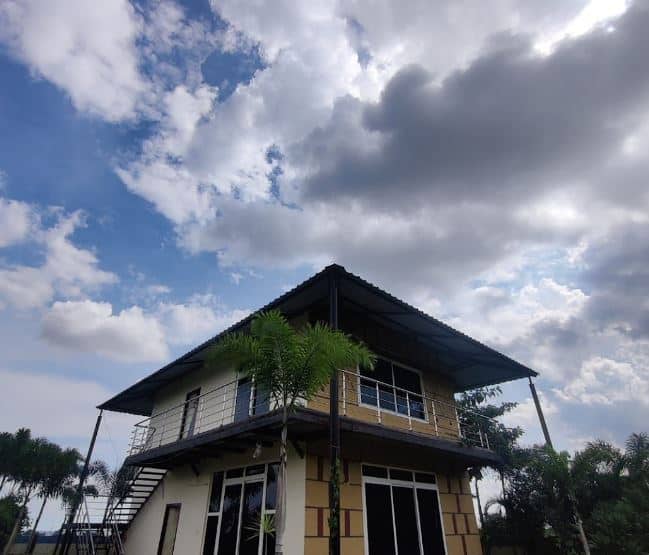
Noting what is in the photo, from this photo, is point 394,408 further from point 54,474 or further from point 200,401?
point 54,474

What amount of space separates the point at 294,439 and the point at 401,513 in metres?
3.61

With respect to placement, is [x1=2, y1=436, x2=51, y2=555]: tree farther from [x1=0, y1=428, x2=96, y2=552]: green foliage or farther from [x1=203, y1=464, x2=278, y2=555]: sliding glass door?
[x1=203, y1=464, x2=278, y2=555]: sliding glass door

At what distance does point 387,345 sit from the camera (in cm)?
1158

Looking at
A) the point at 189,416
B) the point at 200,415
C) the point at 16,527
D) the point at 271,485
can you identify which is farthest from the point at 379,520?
the point at 16,527

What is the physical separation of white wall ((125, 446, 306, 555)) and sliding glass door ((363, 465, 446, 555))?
1.76 metres

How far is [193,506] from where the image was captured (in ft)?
35.8

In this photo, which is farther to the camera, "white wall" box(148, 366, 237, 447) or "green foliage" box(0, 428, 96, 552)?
"green foliage" box(0, 428, 96, 552)

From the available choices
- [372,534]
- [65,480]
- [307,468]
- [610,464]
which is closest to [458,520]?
[372,534]

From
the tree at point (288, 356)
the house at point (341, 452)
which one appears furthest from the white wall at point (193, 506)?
the tree at point (288, 356)

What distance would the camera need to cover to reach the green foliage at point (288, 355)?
6121 mm

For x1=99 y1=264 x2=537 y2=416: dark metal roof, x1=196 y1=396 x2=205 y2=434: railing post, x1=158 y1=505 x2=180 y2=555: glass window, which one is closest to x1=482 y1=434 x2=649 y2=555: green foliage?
x1=99 y1=264 x2=537 y2=416: dark metal roof

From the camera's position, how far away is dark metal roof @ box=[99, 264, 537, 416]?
9266 millimetres

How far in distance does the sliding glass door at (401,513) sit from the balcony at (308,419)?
1228mm

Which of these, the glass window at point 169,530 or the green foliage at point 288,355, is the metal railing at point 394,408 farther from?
the glass window at point 169,530
